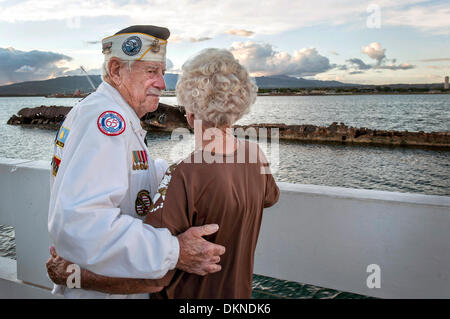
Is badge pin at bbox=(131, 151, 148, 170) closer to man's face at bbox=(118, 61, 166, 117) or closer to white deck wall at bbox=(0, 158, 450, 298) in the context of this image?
man's face at bbox=(118, 61, 166, 117)

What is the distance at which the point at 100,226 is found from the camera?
3.51 ft

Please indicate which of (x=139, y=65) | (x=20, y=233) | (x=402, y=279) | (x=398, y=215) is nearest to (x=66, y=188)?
(x=139, y=65)

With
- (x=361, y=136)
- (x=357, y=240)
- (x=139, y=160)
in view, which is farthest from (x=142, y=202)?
(x=361, y=136)

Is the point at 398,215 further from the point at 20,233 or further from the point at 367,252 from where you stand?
the point at 20,233

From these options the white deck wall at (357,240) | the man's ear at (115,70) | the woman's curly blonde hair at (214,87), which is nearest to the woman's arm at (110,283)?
the woman's curly blonde hair at (214,87)

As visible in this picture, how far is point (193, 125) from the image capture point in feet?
4.04

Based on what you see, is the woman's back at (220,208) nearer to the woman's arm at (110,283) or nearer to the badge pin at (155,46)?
the woman's arm at (110,283)

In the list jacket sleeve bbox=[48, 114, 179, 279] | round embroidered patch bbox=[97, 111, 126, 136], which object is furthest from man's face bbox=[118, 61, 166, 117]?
jacket sleeve bbox=[48, 114, 179, 279]

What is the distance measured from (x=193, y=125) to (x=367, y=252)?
130 centimetres

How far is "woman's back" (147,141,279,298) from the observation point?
3.68 ft

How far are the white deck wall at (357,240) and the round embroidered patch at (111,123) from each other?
115cm

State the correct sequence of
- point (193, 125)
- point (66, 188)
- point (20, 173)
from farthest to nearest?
point (20, 173) < point (193, 125) < point (66, 188)

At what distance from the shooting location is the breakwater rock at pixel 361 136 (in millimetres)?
37250
